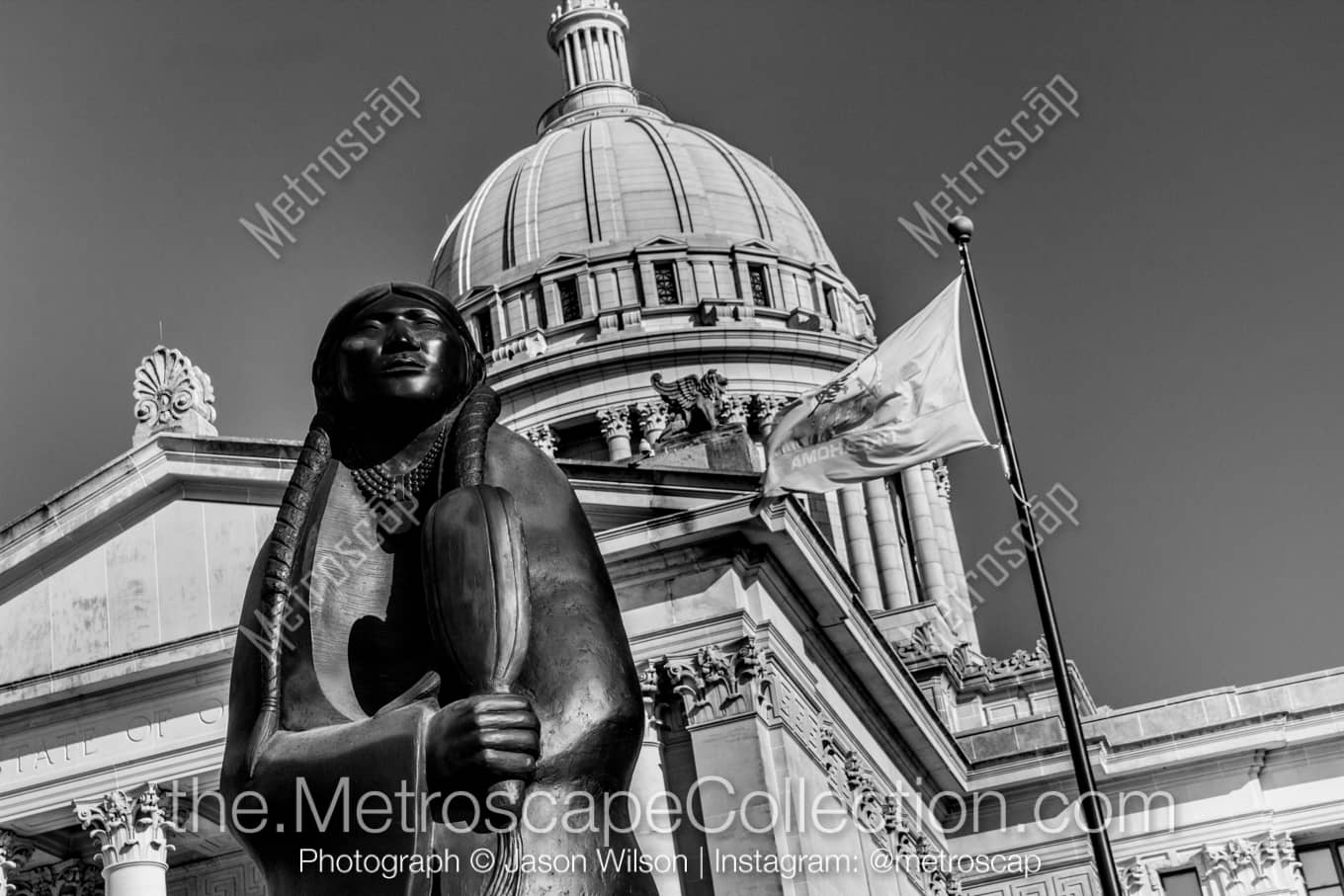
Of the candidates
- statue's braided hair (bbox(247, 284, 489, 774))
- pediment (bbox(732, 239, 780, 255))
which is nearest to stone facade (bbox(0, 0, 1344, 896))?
pediment (bbox(732, 239, 780, 255))

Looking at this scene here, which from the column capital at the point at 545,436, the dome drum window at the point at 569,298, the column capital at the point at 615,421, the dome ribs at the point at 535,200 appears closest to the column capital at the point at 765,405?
the column capital at the point at 615,421

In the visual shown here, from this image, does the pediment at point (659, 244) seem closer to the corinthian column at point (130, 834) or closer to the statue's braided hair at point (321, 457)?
→ the corinthian column at point (130, 834)

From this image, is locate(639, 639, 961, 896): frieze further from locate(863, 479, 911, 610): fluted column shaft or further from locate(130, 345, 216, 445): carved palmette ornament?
locate(863, 479, 911, 610): fluted column shaft

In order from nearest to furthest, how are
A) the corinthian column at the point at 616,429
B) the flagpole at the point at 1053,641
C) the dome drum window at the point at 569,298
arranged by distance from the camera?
the flagpole at the point at 1053,641 < the corinthian column at the point at 616,429 < the dome drum window at the point at 569,298

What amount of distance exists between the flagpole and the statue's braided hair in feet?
38.8

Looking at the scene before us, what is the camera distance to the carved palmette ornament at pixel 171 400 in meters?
32.1

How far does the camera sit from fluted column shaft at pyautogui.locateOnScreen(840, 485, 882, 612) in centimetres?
6450

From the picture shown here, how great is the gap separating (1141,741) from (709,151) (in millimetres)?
33018

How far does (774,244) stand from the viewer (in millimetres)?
71625

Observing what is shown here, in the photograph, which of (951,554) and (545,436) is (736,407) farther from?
(951,554)

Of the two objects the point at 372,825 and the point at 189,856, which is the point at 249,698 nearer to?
the point at 372,825

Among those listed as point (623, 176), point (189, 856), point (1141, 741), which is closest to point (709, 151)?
point (623, 176)

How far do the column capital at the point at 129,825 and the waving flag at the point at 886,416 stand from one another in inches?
408

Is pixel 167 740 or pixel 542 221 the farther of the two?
pixel 542 221
